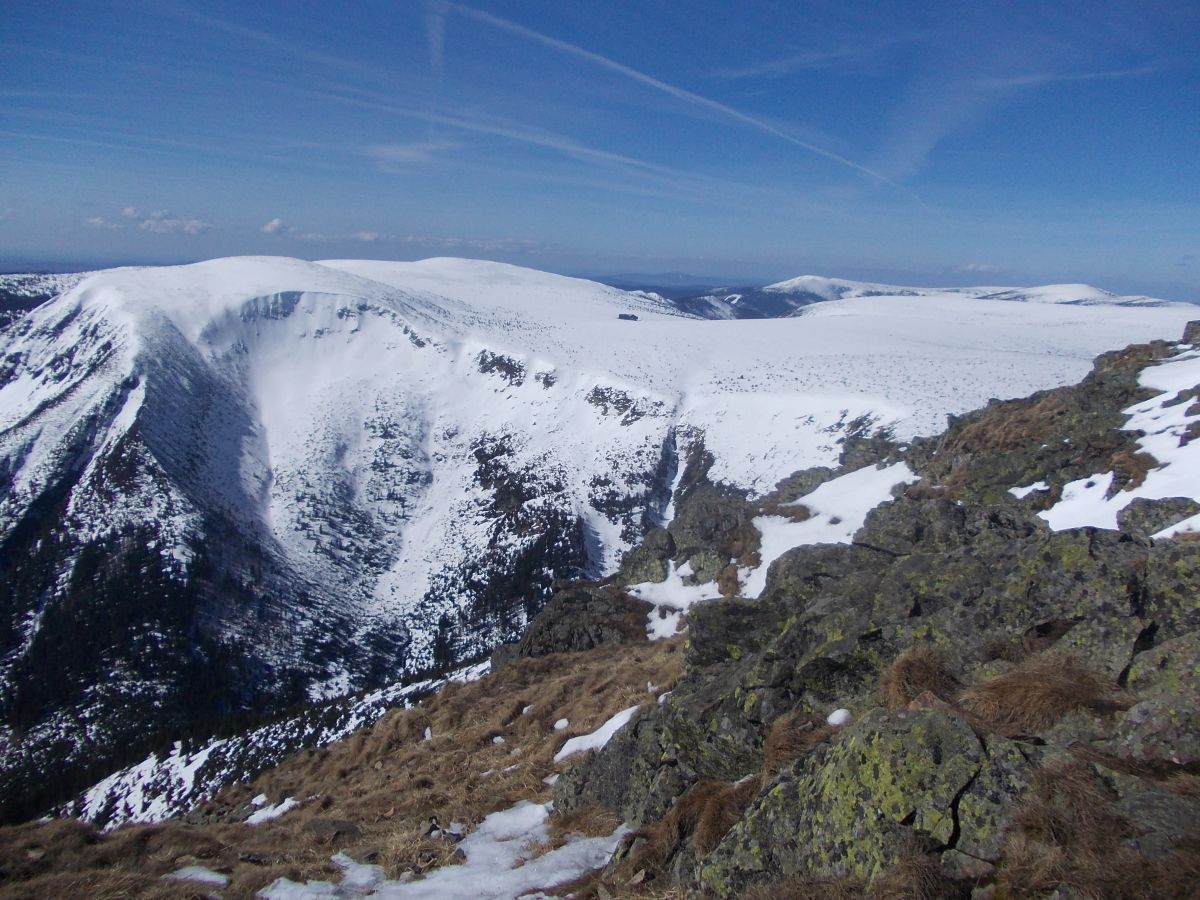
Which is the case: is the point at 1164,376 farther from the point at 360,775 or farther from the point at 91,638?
the point at 91,638

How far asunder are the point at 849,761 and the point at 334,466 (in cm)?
9007

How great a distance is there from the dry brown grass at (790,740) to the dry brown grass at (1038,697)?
5.34 ft

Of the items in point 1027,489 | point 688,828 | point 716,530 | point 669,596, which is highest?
point 1027,489

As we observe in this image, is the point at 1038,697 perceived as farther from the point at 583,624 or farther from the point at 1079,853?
the point at 583,624

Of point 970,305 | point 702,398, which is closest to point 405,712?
point 702,398

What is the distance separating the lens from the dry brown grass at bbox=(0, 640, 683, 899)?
9.01 m

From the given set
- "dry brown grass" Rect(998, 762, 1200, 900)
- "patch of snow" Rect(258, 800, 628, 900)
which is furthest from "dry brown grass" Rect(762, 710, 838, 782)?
"patch of snow" Rect(258, 800, 628, 900)

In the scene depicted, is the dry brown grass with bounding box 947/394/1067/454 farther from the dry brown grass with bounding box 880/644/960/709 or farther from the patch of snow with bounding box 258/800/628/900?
the patch of snow with bounding box 258/800/628/900

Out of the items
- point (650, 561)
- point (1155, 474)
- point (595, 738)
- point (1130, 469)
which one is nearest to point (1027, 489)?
point (1130, 469)

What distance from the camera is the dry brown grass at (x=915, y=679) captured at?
769 cm

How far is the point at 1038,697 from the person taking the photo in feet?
21.2

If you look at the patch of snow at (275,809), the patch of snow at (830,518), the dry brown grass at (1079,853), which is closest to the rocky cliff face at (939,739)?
the dry brown grass at (1079,853)

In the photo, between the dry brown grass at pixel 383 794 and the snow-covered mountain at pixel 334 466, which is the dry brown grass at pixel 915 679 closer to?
the dry brown grass at pixel 383 794

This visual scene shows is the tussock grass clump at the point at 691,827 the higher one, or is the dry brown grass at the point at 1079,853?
the dry brown grass at the point at 1079,853
